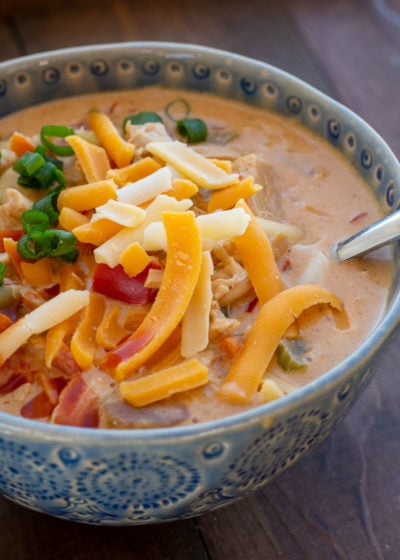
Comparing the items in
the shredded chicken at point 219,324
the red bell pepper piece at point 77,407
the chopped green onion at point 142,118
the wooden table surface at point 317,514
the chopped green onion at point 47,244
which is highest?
the chopped green onion at point 142,118

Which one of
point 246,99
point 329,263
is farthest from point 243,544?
point 246,99

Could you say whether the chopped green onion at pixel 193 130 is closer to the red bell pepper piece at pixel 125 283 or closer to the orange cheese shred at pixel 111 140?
the orange cheese shred at pixel 111 140

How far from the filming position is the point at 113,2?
314cm

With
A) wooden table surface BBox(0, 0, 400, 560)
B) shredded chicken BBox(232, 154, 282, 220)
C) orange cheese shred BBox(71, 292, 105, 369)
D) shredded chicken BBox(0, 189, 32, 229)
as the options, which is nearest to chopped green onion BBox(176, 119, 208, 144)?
shredded chicken BBox(232, 154, 282, 220)

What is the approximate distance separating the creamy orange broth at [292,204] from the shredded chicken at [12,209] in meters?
0.38

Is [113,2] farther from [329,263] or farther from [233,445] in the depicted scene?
[233,445]

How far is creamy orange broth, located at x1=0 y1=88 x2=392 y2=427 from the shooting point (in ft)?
5.16

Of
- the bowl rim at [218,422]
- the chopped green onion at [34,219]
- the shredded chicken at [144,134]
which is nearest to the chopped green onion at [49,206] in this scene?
the chopped green onion at [34,219]

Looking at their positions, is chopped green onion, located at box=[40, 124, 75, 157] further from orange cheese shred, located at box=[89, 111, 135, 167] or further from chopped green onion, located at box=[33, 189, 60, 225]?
chopped green onion, located at box=[33, 189, 60, 225]

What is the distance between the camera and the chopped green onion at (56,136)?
80.8 inches

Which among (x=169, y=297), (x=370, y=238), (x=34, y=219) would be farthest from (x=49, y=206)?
(x=370, y=238)

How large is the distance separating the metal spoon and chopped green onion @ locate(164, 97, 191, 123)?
675mm

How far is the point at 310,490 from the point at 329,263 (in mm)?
498

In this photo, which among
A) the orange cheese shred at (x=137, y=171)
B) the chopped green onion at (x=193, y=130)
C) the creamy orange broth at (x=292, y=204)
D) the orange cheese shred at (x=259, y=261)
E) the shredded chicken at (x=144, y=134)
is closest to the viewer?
the creamy orange broth at (x=292, y=204)
